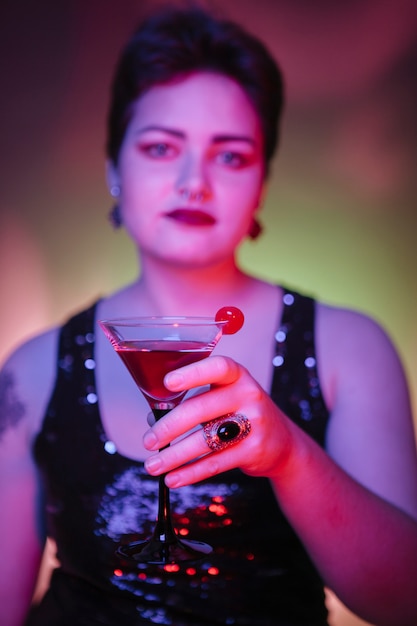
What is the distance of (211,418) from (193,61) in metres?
1.24

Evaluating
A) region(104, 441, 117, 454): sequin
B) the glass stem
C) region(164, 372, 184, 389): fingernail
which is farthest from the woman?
region(164, 372, 184, 389): fingernail

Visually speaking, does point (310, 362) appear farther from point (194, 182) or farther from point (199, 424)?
point (194, 182)

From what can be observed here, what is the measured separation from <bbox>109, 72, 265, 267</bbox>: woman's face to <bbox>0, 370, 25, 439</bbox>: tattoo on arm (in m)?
0.61

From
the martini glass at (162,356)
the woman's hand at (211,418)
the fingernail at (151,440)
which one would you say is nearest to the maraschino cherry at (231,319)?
the martini glass at (162,356)

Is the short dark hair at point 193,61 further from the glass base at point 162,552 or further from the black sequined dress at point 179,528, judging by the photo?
the glass base at point 162,552

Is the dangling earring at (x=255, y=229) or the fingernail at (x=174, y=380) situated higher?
the dangling earring at (x=255, y=229)

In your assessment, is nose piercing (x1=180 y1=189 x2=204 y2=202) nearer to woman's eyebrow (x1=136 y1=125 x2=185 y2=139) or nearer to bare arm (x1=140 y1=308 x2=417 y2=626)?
woman's eyebrow (x1=136 y1=125 x2=185 y2=139)

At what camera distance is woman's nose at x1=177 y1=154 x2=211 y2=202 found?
6.79ft

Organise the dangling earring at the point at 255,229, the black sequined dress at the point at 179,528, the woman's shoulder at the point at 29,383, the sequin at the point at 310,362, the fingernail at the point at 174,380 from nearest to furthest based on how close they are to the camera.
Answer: the fingernail at the point at 174,380, the black sequined dress at the point at 179,528, the sequin at the point at 310,362, the woman's shoulder at the point at 29,383, the dangling earring at the point at 255,229

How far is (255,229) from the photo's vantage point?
2262 mm

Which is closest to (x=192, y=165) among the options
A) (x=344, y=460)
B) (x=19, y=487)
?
(x=344, y=460)

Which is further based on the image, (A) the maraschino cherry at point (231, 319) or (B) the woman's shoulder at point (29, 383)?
(B) the woman's shoulder at point (29, 383)

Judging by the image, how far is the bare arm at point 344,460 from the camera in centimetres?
134

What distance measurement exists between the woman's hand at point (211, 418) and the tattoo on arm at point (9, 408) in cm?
85
